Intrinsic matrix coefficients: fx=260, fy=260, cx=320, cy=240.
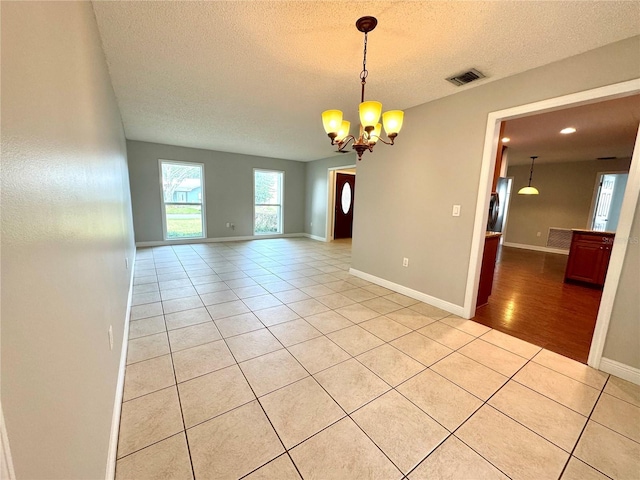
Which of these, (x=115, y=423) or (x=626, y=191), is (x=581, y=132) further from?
(x=115, y=423)

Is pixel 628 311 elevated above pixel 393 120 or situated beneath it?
situated beneath

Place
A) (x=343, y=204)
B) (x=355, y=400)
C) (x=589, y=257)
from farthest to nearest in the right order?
(x=343, y=204) < (x=589, y=257) < (x=355, y=400)

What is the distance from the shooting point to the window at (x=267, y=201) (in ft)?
23.8

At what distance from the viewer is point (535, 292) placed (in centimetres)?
372

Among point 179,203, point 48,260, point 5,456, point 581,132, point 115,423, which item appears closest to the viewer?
point 5,456

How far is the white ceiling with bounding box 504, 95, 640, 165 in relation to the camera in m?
3.19

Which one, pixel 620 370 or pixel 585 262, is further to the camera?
pixel 585 262

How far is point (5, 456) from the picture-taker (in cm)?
40

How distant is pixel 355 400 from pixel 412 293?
6.46ft

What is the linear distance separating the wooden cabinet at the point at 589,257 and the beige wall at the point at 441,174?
2.80 m

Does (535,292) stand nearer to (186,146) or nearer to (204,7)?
(204,7)

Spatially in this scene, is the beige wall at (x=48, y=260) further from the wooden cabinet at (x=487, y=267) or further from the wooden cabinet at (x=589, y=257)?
the wooden cabinet at (x=589, y=257)

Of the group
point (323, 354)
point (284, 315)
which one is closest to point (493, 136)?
point (323, 354)

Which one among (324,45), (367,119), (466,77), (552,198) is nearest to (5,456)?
(367,119)
